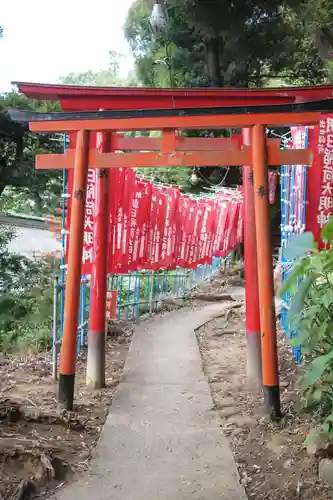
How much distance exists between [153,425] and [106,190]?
2796 mm

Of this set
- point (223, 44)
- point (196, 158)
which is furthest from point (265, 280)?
point (223, 44)

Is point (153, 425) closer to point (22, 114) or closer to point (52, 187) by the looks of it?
point (22, 114)

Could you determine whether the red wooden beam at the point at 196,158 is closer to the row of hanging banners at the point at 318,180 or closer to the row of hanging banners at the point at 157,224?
the row of hanging banners at the point at 157,224

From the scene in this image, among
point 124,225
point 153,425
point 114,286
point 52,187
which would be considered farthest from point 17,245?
point 153,425

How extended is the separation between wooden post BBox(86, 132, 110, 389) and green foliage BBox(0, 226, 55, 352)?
2758mm

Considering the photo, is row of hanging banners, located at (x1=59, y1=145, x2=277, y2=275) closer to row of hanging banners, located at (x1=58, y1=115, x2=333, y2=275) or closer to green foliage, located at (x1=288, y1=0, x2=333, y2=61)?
row of hanging banners, located at (x1=58, y1=115, x2=333, y2=275)

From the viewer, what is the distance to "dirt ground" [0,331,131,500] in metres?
3.35

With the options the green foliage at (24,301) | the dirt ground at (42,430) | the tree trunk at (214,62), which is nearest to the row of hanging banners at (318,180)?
the dirt ground at (42,430)

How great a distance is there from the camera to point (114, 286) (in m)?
10.8

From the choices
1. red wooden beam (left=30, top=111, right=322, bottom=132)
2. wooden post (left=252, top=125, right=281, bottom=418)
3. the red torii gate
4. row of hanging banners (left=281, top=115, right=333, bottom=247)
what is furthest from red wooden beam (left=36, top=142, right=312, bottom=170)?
row of hanging banners (left=281, top=115, right=333, bottom=247)

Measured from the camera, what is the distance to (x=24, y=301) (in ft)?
42.7

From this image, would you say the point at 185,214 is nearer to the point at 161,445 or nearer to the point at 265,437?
the point at 265,437

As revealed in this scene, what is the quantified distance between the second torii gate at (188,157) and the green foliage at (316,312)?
1068 mm

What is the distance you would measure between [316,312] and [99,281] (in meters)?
3.24
